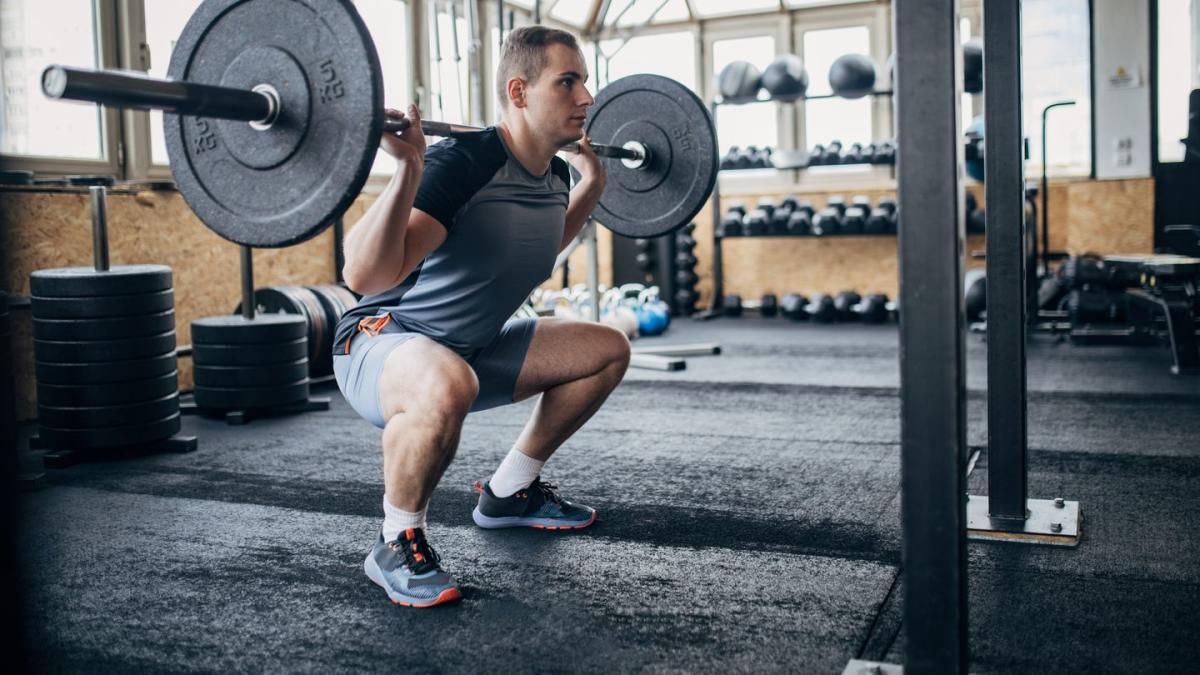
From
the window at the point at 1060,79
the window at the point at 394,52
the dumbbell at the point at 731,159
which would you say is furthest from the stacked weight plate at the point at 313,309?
the window at the point at 1060,79

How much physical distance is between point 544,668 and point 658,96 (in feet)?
5.62

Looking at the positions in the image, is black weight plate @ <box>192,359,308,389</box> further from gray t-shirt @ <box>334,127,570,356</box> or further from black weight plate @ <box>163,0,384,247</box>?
black weight plate @ <box>163,0,384,247</box>

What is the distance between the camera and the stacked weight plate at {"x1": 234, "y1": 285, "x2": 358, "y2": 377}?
4.18 m

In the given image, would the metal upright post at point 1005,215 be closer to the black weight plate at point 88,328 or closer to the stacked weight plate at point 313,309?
the black weight plate at point 88,328

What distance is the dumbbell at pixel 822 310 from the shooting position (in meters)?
7.01

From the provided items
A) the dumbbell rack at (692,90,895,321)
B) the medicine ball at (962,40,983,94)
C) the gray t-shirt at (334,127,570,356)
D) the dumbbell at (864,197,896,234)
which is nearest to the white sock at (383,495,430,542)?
the gray t-shirt at (334,127,570,356)

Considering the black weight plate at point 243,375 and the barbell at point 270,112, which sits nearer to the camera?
the barbell at point 270,112

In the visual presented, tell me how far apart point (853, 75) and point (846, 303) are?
1.54 meters

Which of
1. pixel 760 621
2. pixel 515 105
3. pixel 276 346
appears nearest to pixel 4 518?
pixel 760 621

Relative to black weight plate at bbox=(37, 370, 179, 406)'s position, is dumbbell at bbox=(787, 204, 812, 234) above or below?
above

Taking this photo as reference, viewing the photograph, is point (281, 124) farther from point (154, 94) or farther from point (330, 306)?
point (330, 306)

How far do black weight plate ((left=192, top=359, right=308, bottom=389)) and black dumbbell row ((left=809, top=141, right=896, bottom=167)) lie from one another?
4.32m

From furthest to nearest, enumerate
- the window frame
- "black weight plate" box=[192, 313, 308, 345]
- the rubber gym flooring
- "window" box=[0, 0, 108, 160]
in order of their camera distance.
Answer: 1. the window frame
2. "window" box=[0, 0, 108, 160]
3. "black weight plate" box=[192, 313, 308, 345]
4. the rubber gym flooring

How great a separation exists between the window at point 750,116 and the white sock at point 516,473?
19.9ft
